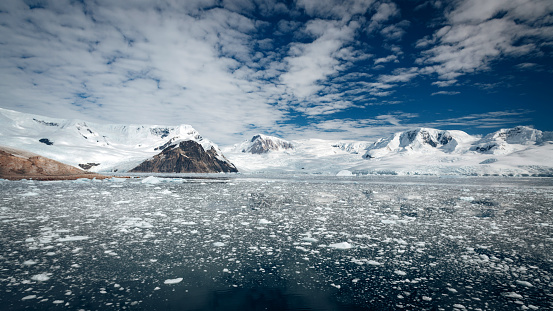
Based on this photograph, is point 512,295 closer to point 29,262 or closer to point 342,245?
point 342,245

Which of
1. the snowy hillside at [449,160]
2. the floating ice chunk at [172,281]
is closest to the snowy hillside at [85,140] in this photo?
the snowy hillside at [449,160]

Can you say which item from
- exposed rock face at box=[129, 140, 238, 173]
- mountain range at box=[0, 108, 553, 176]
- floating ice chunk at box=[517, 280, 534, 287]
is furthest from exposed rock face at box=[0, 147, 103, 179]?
exposed rock face at box=[129, 140, 238, 173]

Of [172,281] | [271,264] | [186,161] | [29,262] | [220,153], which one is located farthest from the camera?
[220,153]

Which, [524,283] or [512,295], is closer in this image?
[512,295]

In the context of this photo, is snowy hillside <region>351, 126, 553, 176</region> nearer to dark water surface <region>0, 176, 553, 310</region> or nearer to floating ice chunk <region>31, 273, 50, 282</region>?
dark water surface <region>0, 176, 553, 310</region>

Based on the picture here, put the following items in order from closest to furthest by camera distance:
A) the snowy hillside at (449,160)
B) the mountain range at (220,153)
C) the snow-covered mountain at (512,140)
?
the snowy hillside at (449,160)
the mountain range at (220,153)
the snow-covered mountain at (512,140)

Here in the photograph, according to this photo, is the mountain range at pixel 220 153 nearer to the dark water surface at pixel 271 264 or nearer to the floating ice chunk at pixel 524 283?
the dark water surface at pixel 271 264

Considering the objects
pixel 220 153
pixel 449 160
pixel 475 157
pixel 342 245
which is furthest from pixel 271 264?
pixel 475 157
